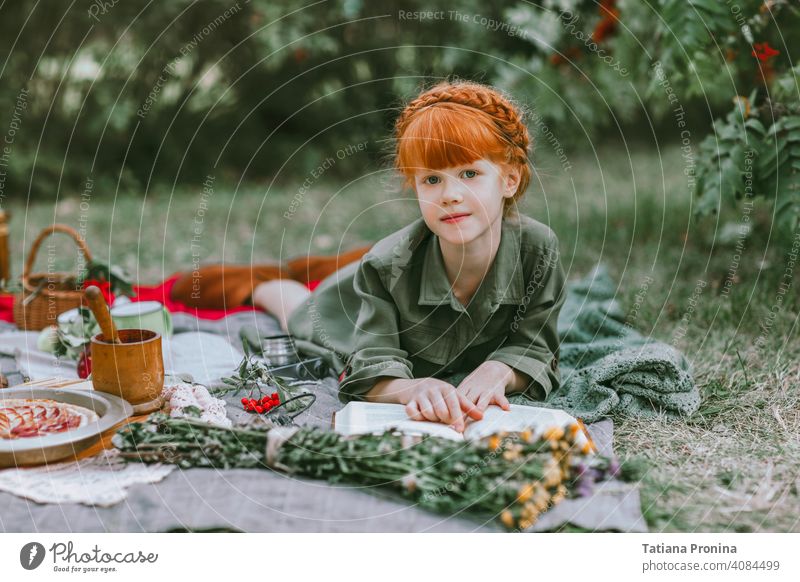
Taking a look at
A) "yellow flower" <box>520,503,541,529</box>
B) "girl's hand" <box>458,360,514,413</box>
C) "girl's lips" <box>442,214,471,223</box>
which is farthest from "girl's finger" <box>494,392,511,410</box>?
"girl's lips" <box>442,214,471,223</box>

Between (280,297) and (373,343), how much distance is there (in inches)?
37.4

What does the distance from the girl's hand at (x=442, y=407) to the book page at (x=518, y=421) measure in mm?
30

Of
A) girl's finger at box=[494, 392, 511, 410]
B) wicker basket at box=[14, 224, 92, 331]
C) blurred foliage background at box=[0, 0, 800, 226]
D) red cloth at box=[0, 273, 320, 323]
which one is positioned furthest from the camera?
blurred foliage background at box=[0, 0, 800, 226]

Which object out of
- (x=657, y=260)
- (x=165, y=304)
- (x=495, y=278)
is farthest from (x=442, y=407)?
(x=657, y=260)

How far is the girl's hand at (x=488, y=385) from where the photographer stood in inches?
85.5

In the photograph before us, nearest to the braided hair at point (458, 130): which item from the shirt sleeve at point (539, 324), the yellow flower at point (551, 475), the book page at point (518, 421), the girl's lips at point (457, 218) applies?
the girl's lips at point (457, 218)

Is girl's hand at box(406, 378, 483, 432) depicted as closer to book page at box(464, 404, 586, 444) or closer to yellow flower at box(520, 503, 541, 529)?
book page at box(464, 404, 586, 444)

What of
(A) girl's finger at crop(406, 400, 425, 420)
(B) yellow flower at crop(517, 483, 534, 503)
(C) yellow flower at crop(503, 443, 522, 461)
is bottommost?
(B) yellow flower at crop(517, 483, 534, 503)

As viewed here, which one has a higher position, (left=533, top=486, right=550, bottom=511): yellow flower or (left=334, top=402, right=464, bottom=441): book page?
(left=334, top=402, right=464, bottom=441): book page

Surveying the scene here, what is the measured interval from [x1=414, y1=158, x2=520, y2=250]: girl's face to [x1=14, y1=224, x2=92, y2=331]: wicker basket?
1495 mm

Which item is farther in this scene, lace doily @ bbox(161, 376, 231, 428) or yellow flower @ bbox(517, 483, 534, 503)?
lace doily @ bbox(161, 376, 231, 428)

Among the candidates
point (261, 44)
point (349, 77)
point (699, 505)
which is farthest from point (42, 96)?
point (699, 505)

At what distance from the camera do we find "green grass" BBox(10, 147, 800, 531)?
1.96 meters
